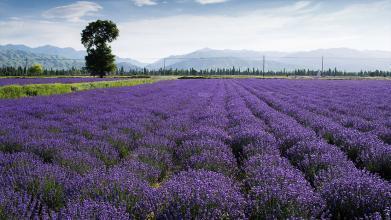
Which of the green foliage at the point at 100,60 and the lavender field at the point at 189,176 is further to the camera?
the green foliage at the point at 100,60

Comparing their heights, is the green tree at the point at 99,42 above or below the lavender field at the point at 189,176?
above

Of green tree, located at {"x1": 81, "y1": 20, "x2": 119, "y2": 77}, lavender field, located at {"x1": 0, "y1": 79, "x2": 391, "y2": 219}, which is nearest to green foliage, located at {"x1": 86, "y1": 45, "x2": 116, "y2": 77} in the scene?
green tree, located at {"x1": 81, "y1": 20, "x2": 119, "y2": 77}

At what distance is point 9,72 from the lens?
272 ft

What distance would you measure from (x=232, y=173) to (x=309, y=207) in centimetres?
182

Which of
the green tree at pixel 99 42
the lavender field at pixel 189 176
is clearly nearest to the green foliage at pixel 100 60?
the green tree at pixel 99 42

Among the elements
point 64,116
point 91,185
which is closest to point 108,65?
point 64,116

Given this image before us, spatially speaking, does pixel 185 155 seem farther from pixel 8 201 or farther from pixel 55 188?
pixel 8 201

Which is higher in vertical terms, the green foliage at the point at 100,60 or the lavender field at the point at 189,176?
the green foliage at the point at 100,60

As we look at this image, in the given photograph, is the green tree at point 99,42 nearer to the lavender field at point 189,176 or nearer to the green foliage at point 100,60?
the green foliage at point 100,60

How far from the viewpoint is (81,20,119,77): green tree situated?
45.1 m

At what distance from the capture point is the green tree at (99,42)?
4513cm

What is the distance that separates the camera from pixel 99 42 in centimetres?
4591

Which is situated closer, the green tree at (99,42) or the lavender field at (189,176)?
the lavender field at (189,176)

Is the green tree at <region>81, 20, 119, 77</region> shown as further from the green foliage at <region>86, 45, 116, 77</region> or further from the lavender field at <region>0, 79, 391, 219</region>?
the lavender field at <region>0, 79, 391, 219</region>
